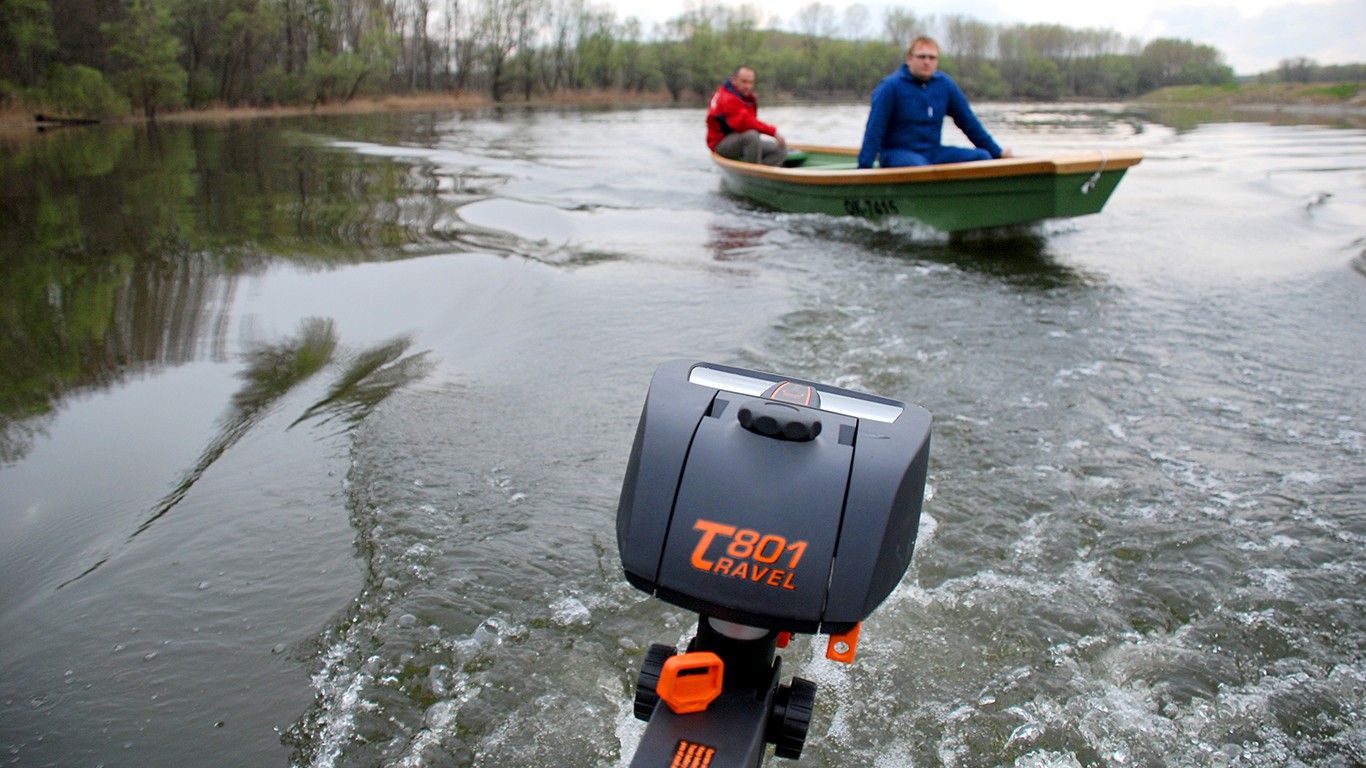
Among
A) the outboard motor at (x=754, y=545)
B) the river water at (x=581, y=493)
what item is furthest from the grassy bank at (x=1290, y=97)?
the outboard motor at (x=754, y=545)

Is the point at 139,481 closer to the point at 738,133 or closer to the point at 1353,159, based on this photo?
the point at 738,133

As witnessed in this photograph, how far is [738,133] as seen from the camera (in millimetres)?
11531

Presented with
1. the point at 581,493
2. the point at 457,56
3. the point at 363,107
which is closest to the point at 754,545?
the point at 581,493

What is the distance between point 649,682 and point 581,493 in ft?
5.89

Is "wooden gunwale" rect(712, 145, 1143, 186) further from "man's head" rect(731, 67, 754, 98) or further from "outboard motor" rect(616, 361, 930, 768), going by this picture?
"outboard motor" rect(616, 361, 930, 768)

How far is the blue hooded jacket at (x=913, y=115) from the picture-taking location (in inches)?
325

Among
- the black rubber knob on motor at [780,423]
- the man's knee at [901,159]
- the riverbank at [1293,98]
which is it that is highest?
the riverbank at [1293,98]

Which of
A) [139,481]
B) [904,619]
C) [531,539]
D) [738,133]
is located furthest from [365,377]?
[738,133]

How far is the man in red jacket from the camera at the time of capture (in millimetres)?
11328

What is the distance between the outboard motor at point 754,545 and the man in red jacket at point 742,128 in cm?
1044

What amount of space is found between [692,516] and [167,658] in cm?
162

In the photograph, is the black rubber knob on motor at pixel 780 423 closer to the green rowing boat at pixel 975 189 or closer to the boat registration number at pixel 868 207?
the green rowing boat at pixel 975 189

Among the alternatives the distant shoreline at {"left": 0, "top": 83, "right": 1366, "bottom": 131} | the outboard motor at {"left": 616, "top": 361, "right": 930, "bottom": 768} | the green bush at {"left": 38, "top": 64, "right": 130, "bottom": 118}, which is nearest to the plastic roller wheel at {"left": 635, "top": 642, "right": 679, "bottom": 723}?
the outboard motor at {"left": 616, "top": 361, "right": 930, "bottom": 768}

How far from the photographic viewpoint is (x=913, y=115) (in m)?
8.36
